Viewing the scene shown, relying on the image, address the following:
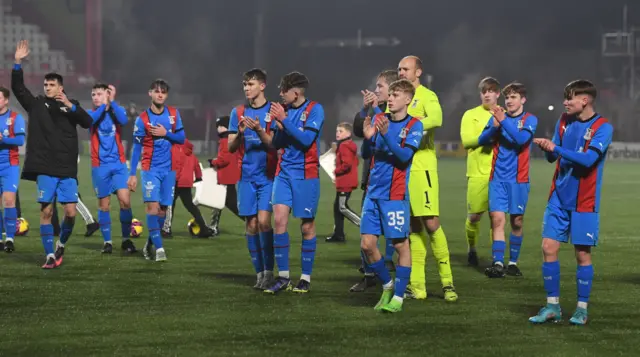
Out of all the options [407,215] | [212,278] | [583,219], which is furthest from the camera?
[212,278]

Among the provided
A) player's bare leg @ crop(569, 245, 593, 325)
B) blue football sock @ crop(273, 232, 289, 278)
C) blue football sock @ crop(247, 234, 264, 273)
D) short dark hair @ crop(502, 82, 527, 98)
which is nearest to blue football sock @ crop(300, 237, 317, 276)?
blue football sock @ crop(273, 232, 289, 278)

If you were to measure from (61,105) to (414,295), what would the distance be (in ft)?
14.3

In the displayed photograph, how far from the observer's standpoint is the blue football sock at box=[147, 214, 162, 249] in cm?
1062

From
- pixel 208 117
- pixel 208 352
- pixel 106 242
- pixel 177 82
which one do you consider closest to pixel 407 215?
pixel 208 352

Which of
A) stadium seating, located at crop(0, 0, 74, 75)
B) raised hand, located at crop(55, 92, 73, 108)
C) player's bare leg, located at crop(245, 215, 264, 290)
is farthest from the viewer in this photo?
stadium seating, located at crop(0, 0, 74, 75)

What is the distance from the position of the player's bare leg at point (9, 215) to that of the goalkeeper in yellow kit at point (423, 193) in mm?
5535

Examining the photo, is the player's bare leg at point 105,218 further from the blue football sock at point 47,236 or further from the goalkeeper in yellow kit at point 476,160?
the goalkeeper in yellow kit at point 476,160

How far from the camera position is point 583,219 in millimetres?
6910

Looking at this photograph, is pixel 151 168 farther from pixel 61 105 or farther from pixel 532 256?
pixel 532 256

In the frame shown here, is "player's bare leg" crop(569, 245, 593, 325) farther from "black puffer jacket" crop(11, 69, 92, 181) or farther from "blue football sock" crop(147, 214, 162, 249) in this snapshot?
"black puffer jacket" crop(11, 69, 92, 181)

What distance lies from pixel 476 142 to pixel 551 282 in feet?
10.1

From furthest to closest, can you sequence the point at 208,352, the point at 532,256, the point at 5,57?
1. the point at 5,57
2. the point at 532,256
3. the point at 208,352

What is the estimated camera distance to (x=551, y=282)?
7.07m

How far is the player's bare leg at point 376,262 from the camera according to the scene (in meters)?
7.50
